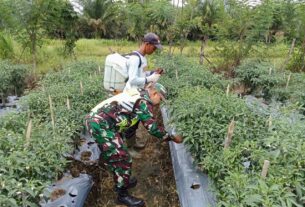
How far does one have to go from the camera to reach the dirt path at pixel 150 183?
10.9ft

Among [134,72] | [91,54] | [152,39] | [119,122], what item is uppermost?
[152,39]

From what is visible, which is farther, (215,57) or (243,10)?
(215,57)

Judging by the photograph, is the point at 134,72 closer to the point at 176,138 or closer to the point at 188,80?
the point at 176,138

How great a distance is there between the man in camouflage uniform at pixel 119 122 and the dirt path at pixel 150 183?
17.1 inches

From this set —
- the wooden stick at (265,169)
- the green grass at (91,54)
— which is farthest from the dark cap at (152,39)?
the green grass at (91,54)

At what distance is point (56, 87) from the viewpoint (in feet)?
14.0

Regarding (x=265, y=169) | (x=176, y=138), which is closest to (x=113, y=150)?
(x=176, y=138)

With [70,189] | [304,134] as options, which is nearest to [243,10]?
[304,134]

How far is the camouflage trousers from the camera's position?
2.85 metres

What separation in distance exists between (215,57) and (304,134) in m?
6.10

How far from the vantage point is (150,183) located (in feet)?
12.0

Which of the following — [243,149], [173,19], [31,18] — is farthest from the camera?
[173,19]

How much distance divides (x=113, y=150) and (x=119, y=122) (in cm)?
25

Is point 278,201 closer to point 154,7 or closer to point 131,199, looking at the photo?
point 131,199
